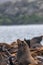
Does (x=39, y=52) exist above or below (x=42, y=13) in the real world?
below

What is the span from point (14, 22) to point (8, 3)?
17.7 meters

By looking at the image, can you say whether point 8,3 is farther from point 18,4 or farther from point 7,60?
point 7,60

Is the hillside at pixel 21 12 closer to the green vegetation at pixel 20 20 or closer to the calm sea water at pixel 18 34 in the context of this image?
the green vegetation at pixel 20 20

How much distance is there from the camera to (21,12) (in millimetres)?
69812

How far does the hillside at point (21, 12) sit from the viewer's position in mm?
57312

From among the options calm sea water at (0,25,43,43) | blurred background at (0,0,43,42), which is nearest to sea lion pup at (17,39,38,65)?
calm sea water at (0,25,43,43)

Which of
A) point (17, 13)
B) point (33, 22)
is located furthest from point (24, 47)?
point (17, 13)

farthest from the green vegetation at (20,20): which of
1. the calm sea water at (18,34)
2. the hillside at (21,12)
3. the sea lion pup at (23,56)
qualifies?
the sea lion pup at (23,56)

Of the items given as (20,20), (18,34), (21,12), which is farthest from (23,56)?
(21,12)

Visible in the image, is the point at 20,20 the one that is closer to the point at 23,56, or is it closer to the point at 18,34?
the point at 18,34

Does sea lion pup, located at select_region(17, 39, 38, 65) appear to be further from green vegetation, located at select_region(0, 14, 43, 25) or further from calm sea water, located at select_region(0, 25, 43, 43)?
green vegetation, located at select_region(0, 14, 43, 25)

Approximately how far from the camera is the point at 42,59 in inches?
414

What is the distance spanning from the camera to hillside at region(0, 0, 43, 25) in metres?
57.3

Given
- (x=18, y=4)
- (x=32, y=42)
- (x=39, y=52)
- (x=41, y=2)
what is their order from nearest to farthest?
(x=39, y=52)
(x=32, y=42)
(x=41, y=2)
(x=18, y=4)
